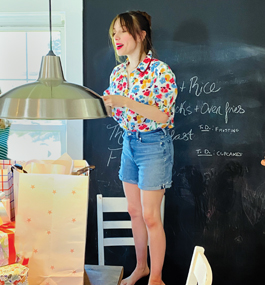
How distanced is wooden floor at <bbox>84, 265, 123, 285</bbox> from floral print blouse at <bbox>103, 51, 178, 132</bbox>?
82cm

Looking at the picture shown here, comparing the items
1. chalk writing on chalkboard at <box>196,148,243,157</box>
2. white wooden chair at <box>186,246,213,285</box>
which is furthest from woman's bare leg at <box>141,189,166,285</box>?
white wooden chair at <box>186,246,213,285</box>

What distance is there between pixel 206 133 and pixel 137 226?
0.77 meters

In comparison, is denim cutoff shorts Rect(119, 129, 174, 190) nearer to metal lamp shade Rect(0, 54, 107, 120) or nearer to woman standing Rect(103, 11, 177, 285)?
woman standing Rect(103, 11, 177, 285)

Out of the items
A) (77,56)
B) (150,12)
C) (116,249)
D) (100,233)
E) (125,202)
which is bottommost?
(116,249)

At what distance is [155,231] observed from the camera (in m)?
2.12

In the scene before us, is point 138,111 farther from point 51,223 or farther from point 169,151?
point 51,223

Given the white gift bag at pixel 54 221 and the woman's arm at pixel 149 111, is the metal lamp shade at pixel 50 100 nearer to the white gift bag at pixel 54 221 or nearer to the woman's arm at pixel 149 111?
the white gift bag at pixel 54 221

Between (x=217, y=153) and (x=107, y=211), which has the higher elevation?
(x=217, y=153)

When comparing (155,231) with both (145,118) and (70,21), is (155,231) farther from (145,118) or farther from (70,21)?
(70,21)

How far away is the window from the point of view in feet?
8.64

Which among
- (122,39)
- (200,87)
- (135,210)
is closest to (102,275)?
(135,210)

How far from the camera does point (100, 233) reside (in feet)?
7.55

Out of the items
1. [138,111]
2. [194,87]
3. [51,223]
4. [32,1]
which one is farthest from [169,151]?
[32,1]

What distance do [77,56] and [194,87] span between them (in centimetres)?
79
